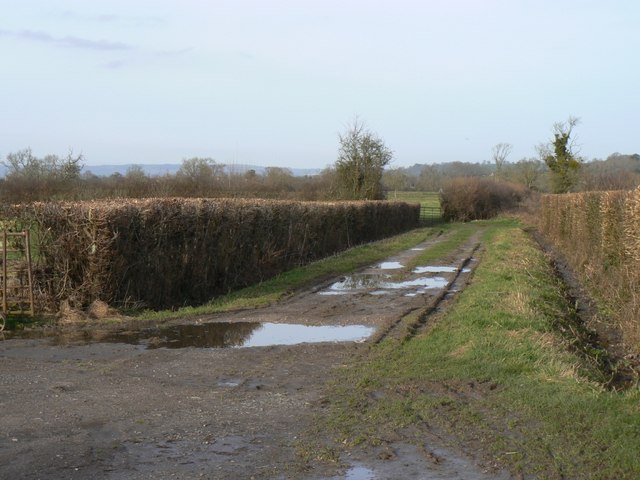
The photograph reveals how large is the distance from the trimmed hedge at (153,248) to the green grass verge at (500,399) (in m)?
6.42

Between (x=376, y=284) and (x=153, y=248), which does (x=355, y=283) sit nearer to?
(x=376, y=284)

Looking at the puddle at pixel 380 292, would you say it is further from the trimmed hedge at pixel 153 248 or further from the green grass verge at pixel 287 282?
the trimmed hedge at pixel 153 248

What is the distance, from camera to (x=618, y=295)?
46.2 ft

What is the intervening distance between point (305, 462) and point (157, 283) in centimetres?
1069

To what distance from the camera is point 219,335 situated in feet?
43.1

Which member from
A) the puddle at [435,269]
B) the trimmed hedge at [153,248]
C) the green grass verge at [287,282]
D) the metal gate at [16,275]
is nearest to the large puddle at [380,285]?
the green grass verge at [287,282]

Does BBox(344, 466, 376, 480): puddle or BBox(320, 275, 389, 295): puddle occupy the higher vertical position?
BBox(344, 466, 376, 480): puddle

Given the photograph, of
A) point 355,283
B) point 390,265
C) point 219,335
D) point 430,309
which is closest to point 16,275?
point 219,335

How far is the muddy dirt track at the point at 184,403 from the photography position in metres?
6.38

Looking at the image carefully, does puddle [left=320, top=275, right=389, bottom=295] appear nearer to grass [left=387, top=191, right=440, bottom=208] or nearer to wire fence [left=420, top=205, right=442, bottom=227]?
wire fence [left=420, top=205, right=442, bottom=227]

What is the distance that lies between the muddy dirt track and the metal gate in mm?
1819

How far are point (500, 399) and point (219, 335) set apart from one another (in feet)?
20.2

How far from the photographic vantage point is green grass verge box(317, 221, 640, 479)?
6.52 m

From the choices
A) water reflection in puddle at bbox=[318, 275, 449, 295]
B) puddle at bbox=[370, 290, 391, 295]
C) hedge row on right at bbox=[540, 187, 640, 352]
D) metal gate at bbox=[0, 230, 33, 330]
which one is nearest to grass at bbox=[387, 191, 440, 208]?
hedge row on right at bbox=[540, 187, 640, 352]
